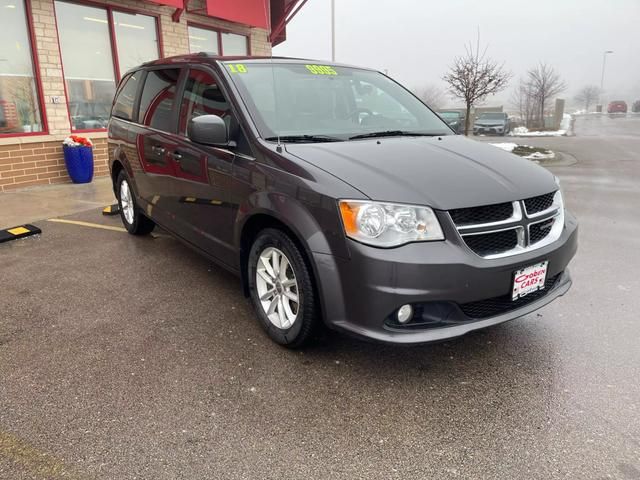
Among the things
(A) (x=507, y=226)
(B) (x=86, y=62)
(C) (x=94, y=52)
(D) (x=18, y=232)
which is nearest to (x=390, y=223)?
(A) (x=507, y=226)

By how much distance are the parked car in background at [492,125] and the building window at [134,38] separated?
75.7ft

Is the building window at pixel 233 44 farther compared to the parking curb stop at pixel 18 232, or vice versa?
the building window at pixel 233 44

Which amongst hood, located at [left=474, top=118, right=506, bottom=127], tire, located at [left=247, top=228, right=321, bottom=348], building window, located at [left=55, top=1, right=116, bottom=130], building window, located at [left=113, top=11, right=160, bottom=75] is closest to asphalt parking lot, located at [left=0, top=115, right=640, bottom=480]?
tire, located at [left=247, top=228, right=321, bottom=348]

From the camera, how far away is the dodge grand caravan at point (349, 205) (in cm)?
250

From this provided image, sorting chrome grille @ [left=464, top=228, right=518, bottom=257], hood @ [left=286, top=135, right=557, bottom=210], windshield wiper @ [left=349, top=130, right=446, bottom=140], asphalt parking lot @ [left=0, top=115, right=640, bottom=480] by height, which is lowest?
asphalt parking lot @ [left=0, top=115, right=640, bottom=480]

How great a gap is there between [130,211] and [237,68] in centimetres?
271

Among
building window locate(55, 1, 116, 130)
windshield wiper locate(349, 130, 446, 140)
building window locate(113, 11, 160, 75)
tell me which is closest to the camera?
windshield wiper locate(349, 130, 446, 140)

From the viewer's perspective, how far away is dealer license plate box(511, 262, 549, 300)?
2.67m

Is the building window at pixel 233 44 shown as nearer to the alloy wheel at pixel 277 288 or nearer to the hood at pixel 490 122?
the alloy wheel at pixel 277 288

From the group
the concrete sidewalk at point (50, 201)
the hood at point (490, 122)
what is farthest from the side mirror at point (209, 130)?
the hood at point (490, 122)

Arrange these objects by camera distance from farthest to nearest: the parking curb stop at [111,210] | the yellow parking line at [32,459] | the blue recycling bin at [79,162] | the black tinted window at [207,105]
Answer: the blue recycling bin at [79,162] → the parking curb stop at [111,210] → the black tinted window at [207,105] → the yellow parking line at [32,459]

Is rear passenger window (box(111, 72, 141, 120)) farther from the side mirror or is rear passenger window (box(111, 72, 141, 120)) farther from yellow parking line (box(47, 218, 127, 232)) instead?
the side mirror

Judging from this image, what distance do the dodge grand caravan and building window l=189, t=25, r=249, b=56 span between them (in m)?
8.56

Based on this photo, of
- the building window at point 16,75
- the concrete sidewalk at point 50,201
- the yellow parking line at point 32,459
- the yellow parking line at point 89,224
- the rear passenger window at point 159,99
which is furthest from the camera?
the building window at point 16,75
